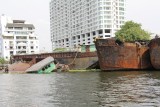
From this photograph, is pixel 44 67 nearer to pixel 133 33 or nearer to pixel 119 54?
pixel 119 54

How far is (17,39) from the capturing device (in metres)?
154

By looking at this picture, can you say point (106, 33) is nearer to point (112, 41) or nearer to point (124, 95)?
point (112, 41)

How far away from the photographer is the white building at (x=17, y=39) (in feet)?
498

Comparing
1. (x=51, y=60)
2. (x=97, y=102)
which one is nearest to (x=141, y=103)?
(x=97, y=102)

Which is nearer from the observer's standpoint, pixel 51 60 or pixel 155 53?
pixel 155 53

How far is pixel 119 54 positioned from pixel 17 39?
10499 cm

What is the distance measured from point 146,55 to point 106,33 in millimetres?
124553

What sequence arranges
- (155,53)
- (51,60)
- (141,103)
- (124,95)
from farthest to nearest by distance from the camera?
(51,60) < (155,53) < (124,95) < (141,103)

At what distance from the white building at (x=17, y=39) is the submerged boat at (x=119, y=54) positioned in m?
99.3

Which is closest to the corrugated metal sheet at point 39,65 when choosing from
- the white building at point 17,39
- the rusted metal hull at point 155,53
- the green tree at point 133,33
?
the rusted metal hull at point 155,53

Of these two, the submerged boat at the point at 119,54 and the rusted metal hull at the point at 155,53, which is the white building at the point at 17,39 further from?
the rusted metal hull at the point at 155,53

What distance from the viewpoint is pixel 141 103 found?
2208cm

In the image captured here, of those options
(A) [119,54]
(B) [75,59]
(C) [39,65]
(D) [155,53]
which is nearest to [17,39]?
(C) [39,65]

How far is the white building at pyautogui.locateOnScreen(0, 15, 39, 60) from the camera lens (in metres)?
152
